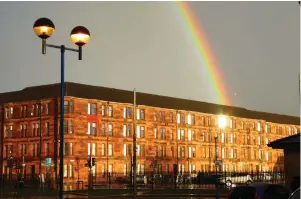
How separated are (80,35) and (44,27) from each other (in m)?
1.11

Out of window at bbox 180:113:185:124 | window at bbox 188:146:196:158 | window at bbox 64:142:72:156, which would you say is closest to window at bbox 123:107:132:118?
window at bbox 64:142:72:156

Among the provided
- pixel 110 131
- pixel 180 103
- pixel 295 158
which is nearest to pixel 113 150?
pixel 110 131

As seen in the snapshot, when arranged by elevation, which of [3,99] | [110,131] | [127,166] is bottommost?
[127,166]

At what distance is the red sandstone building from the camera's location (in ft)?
298

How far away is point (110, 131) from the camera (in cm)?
9612

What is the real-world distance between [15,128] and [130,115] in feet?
66.9

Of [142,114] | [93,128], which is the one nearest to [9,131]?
[93,128]

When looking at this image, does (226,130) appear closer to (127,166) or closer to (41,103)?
(127,166)

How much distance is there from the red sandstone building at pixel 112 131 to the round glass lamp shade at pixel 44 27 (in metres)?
68.2

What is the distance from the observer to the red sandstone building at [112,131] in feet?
298

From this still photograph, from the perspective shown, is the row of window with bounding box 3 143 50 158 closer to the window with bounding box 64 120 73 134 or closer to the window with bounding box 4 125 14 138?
the window with bounding box 4 125 14 138

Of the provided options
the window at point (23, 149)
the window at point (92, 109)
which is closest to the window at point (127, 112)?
the window at point (92, 109)

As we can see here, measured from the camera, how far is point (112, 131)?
316ft

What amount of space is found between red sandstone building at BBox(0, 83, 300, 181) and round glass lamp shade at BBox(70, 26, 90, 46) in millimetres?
68026
